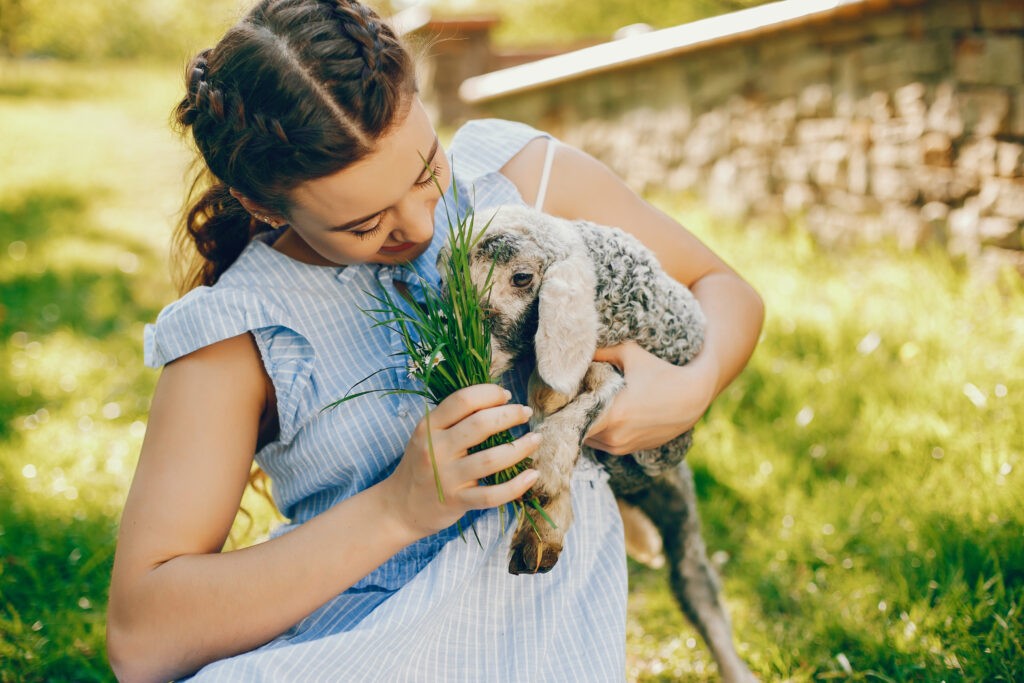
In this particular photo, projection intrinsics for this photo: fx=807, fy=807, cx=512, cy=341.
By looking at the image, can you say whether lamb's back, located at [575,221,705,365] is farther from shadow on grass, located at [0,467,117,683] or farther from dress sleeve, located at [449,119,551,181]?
shadow on grass, located at [0,467,117,683]

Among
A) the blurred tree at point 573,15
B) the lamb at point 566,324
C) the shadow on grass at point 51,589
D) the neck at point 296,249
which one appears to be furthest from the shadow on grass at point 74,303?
the blurred tree at point 573,15

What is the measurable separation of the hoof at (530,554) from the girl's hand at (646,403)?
27 cm

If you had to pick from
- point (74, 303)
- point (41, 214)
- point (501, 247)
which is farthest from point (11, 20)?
point (501, 247)

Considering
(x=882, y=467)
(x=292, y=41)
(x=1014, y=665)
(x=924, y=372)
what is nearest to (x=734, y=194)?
(x=924, y=372)

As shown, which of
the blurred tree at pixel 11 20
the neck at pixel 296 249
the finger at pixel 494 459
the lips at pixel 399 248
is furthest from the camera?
the blurred tree at pixel 11 20

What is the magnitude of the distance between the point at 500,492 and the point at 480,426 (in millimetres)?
139

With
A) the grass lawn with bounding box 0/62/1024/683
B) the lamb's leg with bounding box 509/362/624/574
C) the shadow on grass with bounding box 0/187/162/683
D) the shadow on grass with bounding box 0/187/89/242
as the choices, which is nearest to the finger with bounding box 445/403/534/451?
the lamb's leg with bounding box 509/362/624/574

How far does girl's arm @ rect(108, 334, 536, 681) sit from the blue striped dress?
98 millimetres

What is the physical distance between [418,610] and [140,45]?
1192 inches

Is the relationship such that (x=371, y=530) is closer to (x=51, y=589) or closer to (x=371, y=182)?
(x=371, y=182)

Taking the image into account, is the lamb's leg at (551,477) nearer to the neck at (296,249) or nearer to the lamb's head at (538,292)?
the lamb's head at (538,292)

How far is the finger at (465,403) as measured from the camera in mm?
1668

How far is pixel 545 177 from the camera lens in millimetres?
2324

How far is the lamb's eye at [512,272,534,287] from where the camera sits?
179 centimetres
